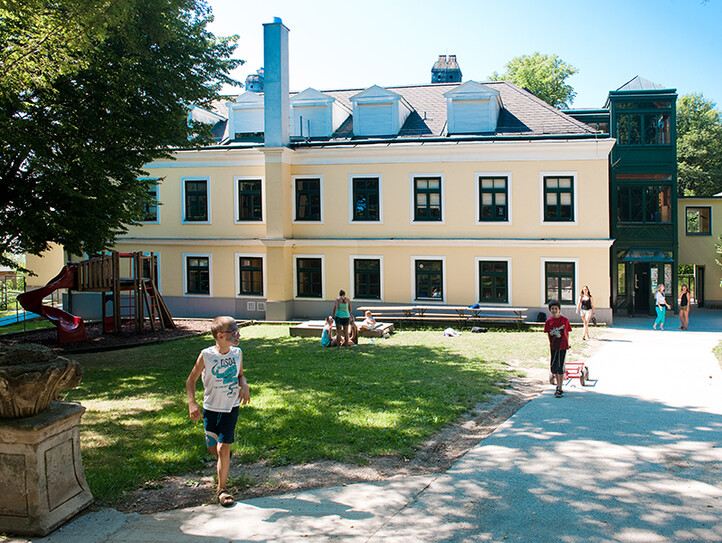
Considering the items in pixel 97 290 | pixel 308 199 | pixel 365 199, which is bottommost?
pixel 97 290

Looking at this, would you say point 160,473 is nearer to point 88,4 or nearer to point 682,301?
point 88,4

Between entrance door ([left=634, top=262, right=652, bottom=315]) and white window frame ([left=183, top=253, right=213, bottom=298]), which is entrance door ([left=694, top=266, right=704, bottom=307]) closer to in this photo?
entrance door ([left=634, top=262, right=652, bottom=315])

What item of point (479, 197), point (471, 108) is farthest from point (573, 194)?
point (471, 108)

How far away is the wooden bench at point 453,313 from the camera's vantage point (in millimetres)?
23812

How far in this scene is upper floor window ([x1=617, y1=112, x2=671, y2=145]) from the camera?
2856 centimetres

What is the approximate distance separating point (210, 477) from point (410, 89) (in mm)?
26971


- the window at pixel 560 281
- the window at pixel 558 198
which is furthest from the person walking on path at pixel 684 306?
the window at pixel 558 198

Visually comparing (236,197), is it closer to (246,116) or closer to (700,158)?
(246,116)

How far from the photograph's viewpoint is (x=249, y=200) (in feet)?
91.0

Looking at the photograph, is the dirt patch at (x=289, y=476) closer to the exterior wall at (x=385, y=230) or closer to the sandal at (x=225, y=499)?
the sandal at (x=225, y=499)

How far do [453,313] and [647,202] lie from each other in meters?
11.6

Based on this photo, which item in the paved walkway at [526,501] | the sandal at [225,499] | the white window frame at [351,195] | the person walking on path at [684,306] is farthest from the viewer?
the white window frame at [351,195]

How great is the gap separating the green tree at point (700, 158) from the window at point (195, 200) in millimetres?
36870

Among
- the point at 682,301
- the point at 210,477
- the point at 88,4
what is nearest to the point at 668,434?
the point at 210,477
